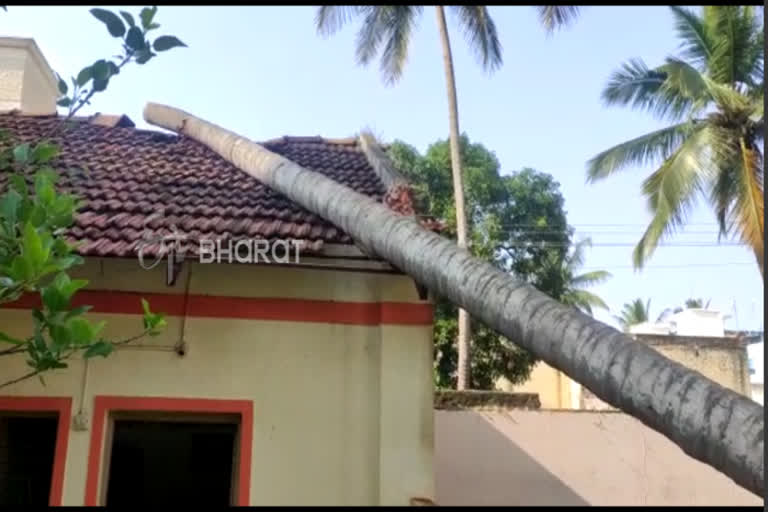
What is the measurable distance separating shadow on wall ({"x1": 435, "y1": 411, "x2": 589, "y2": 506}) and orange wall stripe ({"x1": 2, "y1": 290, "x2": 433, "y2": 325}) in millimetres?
4281

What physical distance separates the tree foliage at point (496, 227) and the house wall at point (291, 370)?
1182 centimetres

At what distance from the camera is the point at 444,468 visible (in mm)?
9211

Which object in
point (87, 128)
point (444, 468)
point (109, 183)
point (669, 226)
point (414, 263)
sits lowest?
point (444, 468)

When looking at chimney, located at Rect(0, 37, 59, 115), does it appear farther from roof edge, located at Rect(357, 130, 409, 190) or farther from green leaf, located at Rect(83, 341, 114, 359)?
green leaf, located at Rect(83, 341, 114, 359)

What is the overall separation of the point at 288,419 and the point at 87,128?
14.0 feet

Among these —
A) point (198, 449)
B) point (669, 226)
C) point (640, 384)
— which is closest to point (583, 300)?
point (669, 226)

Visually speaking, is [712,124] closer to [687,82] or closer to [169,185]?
[687,82]

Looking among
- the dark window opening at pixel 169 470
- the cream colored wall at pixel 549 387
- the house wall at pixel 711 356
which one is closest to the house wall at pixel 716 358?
the house wall at pixel 711 356

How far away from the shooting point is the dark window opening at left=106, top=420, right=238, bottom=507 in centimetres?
885

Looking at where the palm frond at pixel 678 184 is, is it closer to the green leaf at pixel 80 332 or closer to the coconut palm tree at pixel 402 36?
the coconut palm tree at pixel 402 36

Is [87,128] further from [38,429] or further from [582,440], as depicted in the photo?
[582,440]

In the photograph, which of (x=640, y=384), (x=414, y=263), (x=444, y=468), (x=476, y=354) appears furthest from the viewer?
(x=476, y=354)

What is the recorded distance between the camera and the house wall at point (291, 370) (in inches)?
203

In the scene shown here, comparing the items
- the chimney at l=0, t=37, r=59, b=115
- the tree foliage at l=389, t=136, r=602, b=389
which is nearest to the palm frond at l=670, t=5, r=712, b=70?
the tree foliage at l=389, t=136, r=602, b=389
